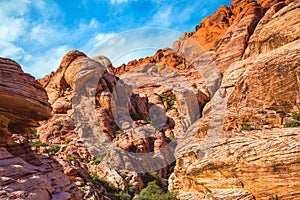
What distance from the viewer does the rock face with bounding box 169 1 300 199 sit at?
1867cm

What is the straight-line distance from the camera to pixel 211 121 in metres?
28.2

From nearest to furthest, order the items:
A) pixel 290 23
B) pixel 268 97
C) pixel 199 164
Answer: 1. pixel 199 164
2. pixel 268 97
3. pixel 290 23

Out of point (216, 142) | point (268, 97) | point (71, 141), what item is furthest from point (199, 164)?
point (71, 141)

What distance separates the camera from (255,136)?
21062 millimetres

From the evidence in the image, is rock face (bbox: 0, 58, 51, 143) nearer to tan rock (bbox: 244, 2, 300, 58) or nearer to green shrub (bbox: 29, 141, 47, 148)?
green shrub (bbox: 29, 141, 47, 148)

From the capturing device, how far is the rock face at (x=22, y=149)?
11609 millimetres

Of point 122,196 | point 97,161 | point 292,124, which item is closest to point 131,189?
point 122,196

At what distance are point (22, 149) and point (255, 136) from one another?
57.1 ft

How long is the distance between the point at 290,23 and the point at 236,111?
13887 millimetres

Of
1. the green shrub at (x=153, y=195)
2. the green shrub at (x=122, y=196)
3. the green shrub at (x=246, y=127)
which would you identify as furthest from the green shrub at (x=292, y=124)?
the green shrub at (x=122, y=196)

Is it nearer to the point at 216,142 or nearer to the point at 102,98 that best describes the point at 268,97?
the point at 216,142

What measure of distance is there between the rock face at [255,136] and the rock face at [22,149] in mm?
12011

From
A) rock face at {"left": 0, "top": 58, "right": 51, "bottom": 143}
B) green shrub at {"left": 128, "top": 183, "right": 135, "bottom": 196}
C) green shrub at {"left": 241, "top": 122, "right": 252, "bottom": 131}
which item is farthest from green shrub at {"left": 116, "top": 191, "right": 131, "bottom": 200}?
rock face at {"left": 0, "top": 58, "right": 51, "bottom": 143}

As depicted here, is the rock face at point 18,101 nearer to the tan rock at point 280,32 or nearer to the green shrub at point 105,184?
the green shrub at point 105,184
